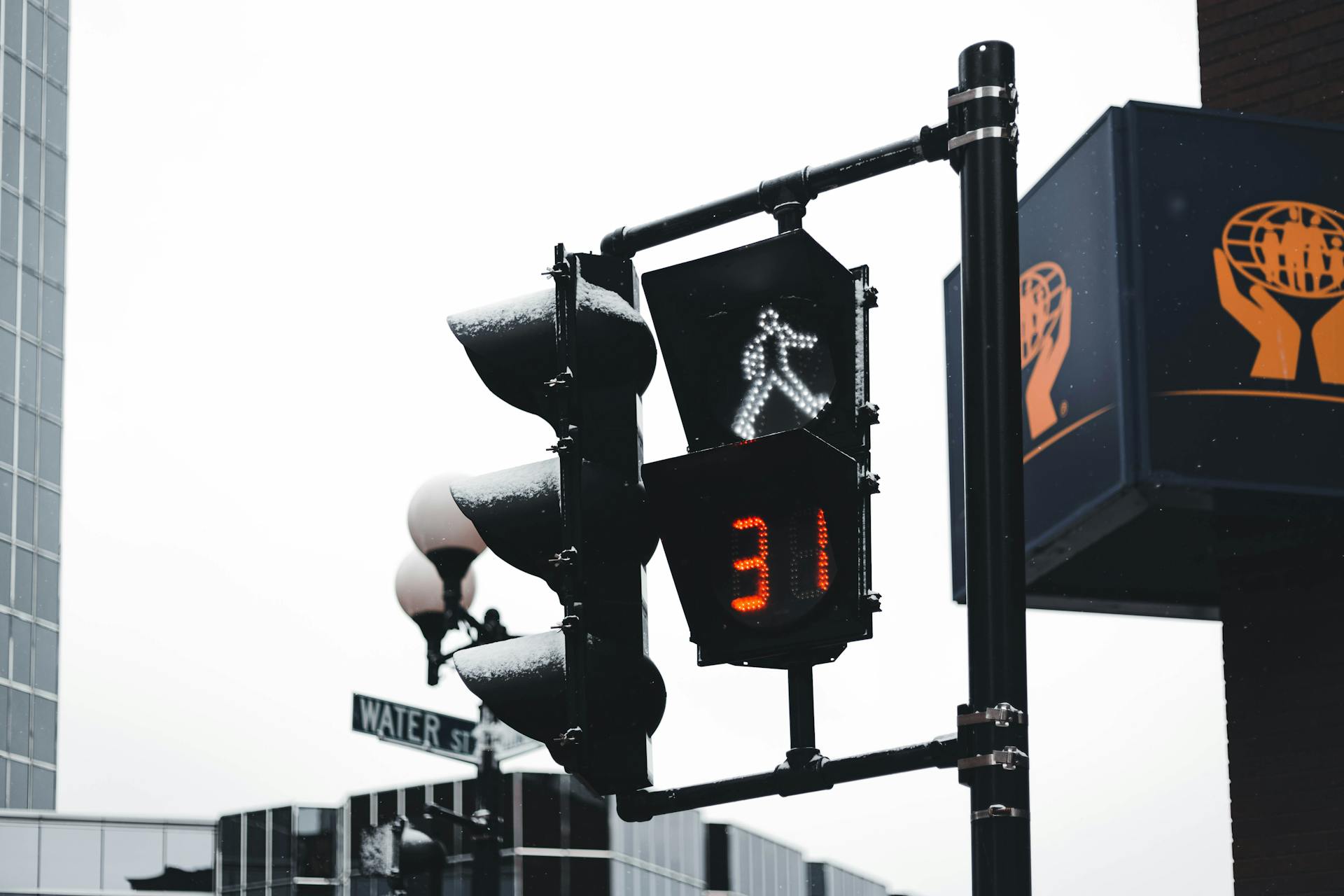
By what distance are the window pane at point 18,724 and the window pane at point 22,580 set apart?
3.92m

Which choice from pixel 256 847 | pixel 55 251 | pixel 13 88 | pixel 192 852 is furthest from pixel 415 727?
pixel 13 88

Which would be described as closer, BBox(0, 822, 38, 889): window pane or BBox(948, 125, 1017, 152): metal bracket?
BBox(948, 125, 1017, 152): metal bracket

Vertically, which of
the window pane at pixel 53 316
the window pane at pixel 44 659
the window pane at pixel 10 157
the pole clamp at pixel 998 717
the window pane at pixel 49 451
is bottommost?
the pole clamp at pixel 998 717

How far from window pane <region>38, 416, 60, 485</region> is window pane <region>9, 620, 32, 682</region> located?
7303 mm

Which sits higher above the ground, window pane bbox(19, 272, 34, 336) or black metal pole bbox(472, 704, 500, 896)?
window pane bbox(19, 272, 34, 336)

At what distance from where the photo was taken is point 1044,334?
11.5 m

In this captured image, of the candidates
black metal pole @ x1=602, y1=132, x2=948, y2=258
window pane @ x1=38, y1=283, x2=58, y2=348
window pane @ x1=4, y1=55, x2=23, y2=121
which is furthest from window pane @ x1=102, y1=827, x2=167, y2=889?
black metal pole @ x1=602, y1=132, x2=948, y2=258

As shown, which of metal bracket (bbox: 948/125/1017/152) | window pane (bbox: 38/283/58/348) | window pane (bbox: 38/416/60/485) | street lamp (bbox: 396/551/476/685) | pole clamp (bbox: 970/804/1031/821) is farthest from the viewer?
window pane (bbox: 38/283/58/348)

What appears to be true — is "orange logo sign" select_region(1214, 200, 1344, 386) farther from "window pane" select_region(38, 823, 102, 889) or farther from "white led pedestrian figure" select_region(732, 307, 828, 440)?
"window pane" select_region(38, 823, 102, 889)

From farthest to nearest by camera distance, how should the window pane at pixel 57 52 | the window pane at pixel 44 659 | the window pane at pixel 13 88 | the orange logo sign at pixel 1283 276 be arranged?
the window pane at pixel 57 52, the window pane at pixel 13 88, the window pane at pixel 44 659, the orange logo sign at pixel 1283 276

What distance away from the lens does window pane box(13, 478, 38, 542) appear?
286ft

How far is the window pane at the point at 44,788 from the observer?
8662cm

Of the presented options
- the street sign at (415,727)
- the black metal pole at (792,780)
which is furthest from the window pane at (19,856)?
the black metal pole at (792,780)

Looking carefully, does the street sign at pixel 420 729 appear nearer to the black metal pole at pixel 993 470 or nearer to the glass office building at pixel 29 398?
the black metal pole at pixel 993 470
